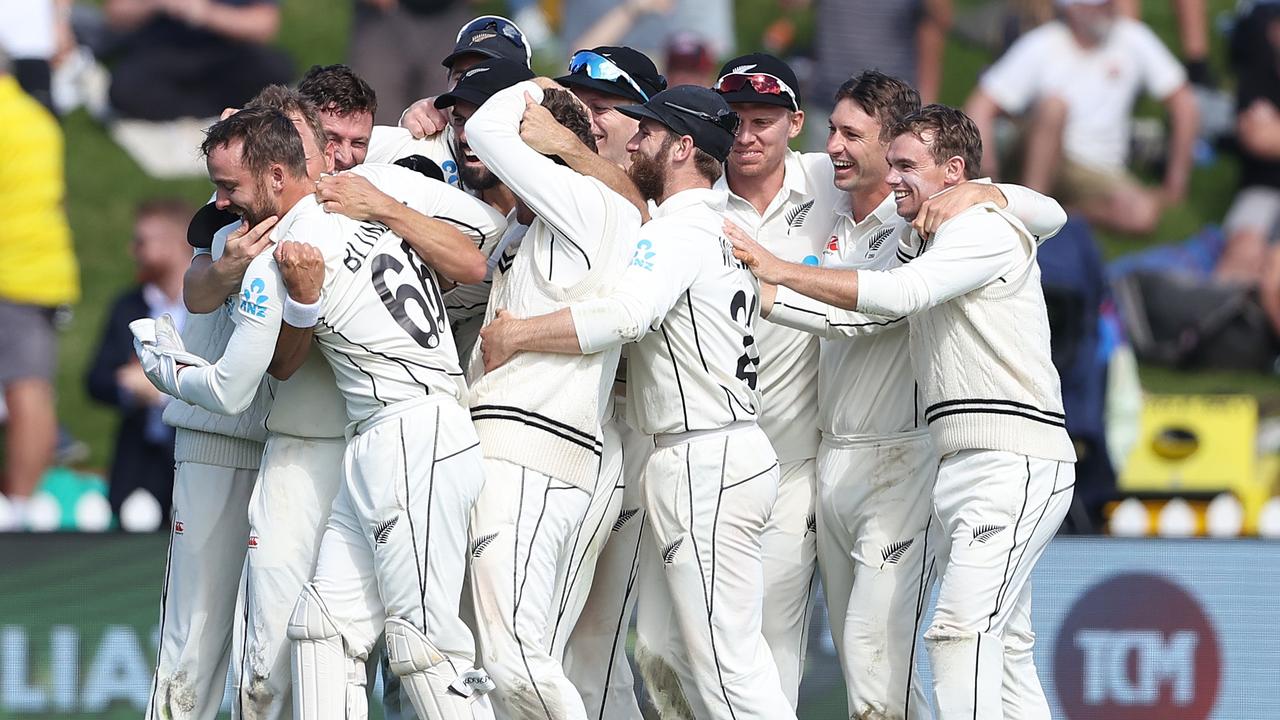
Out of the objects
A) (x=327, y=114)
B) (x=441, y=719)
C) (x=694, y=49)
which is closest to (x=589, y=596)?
(x=441, y=719)

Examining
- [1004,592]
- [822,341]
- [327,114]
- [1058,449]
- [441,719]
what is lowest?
[441,719]

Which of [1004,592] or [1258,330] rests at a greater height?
[1258,330]

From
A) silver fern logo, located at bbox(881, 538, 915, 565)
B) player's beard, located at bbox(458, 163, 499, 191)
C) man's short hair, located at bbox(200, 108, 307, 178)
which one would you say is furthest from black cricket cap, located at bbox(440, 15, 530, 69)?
silver fern logo, located at bbox(881, 538, 915, 565)

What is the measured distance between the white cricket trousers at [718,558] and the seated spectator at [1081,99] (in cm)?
683

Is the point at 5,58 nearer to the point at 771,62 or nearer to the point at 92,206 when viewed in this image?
the point at 92,206

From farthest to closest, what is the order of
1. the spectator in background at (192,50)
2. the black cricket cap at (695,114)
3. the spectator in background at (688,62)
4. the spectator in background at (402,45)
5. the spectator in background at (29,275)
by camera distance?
the spectator in background at (192,50)
the spectator in background at (402,45)
the spectator in background at (29,275)
the spectator in background at (688,62)
the black cricket cap at (695,114)

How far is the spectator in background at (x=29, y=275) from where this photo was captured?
11.2 metres

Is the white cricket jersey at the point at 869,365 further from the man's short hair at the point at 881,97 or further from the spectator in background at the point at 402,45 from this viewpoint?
the spectator in background at the point at 402,45

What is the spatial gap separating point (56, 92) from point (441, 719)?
8291 millimetres

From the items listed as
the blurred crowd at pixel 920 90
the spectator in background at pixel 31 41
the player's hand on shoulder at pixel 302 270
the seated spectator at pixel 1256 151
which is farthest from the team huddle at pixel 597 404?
the seated spectator at pixel 1256 151

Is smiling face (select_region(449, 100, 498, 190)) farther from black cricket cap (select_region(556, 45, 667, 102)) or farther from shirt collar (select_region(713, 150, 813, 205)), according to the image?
shirt collar (select_region(713, 150, 813, 205))

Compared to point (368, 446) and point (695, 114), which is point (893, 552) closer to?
point (695, 114)

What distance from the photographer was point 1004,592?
5.89 metres

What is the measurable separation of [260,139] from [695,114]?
1473mm
